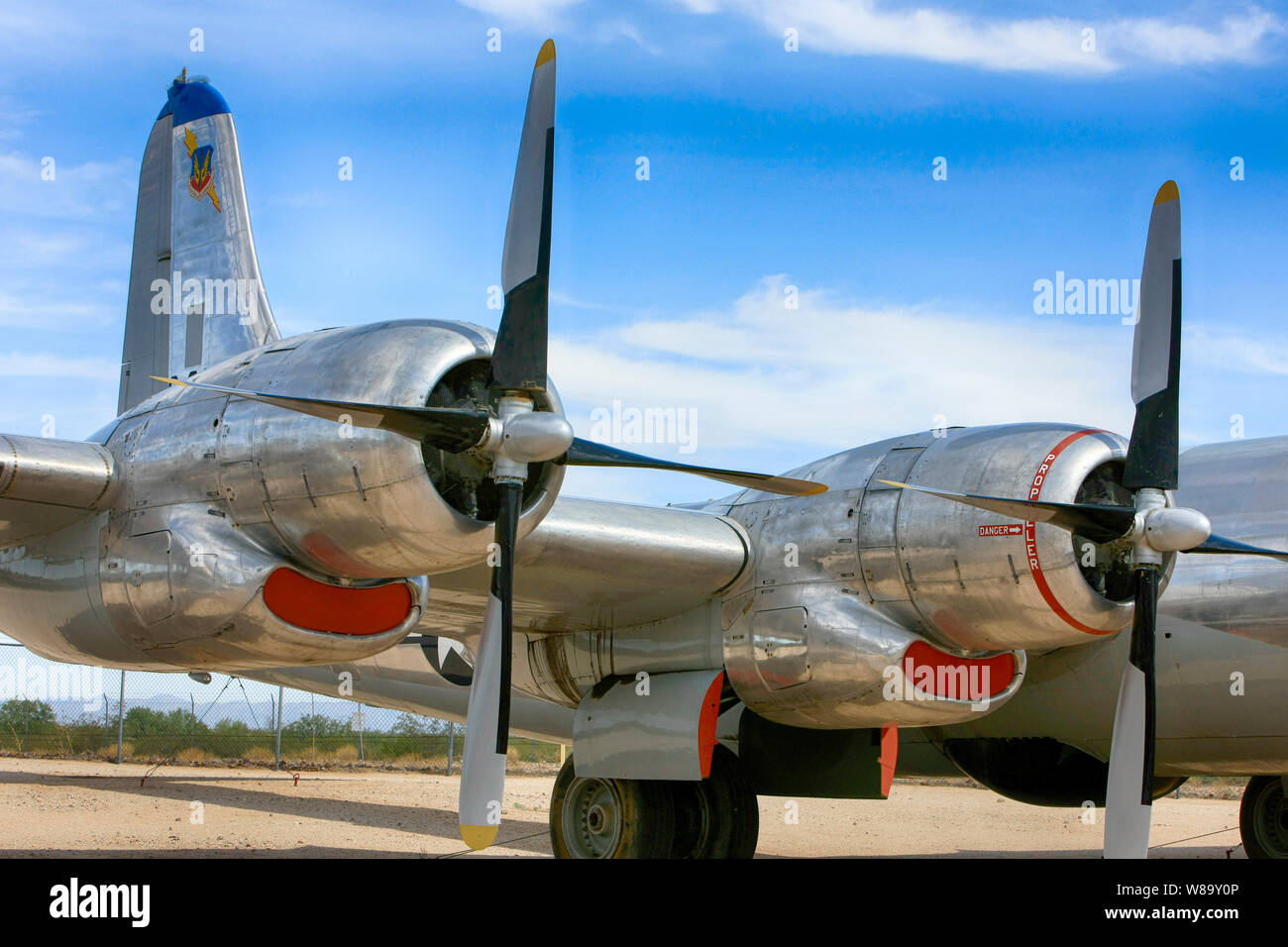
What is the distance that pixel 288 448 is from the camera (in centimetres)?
718

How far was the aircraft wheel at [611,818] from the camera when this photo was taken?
10.1 m

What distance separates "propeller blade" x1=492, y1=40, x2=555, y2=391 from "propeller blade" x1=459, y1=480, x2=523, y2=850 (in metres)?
1.02

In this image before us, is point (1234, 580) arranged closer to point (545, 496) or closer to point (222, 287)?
point (545, 496)

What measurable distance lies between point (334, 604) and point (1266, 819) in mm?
8775

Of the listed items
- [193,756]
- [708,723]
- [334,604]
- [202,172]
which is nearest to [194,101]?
[202,172]

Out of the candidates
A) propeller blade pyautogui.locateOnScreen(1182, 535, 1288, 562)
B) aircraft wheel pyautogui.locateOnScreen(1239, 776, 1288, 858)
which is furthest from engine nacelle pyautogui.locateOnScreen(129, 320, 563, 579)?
aircraft wheel pyautogui.locateOnScreen(1239, 776, 1288, 858)

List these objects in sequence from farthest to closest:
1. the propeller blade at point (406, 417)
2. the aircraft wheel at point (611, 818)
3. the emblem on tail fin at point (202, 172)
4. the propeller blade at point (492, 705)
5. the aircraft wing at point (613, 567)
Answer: the emblem on tail fin at point (202, 172) < the aircraft wheel at point (611, 818) < the aircraft wing at point (613, 567) < the propeller blade at point (492, 705) < the propeller blade at point (406, 417)

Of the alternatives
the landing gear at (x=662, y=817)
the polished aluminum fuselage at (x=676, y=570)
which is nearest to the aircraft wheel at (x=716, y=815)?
the landing gear at (x=662, y=817)

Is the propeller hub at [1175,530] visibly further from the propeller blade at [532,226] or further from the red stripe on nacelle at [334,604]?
the red stripe on nacelle at [334,604]

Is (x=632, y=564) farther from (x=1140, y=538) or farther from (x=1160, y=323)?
(x=1160, y=323)

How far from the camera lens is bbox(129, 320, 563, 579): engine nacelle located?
705cm

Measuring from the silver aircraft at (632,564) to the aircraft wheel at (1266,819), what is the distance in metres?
0.03

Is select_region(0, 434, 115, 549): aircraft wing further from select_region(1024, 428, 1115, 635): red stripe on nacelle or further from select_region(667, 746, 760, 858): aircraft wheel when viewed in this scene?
select_region(1024, 428, 1115, 635): red stripe on nacelle

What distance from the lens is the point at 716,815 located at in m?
10.3
